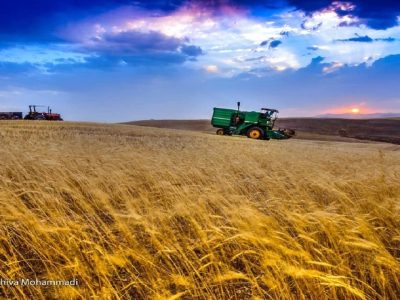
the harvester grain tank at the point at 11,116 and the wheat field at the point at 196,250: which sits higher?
the harvester grain tank at the point at 11,116

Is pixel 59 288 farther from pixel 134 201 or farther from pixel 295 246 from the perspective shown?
pixel 134 201

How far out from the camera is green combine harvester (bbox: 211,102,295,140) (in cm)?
3631

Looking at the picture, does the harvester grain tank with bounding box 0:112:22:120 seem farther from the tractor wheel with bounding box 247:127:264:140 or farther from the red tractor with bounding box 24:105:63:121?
the tractor wheel with bounding box 247:127:264:140

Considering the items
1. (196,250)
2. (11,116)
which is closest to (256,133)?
(196,250)

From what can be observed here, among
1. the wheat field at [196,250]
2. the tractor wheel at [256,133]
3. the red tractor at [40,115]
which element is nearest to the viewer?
the wheat field at [196,250]

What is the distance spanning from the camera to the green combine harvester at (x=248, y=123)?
36312mm

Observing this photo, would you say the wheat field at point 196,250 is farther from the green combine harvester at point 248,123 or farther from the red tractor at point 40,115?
the red tractor at point 40,115

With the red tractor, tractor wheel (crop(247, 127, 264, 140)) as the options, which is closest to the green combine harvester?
tractor wheel (crop(247, 127, 264, 140))

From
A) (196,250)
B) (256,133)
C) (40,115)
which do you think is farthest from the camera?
(40,115)

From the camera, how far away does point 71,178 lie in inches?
307

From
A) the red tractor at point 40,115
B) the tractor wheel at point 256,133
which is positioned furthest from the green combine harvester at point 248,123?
the red tractor at point 40,115

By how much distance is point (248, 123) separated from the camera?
36781 millimetres

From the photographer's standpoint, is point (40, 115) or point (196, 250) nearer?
point (196, 250)

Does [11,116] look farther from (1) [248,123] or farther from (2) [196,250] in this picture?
(2) [196,250]
